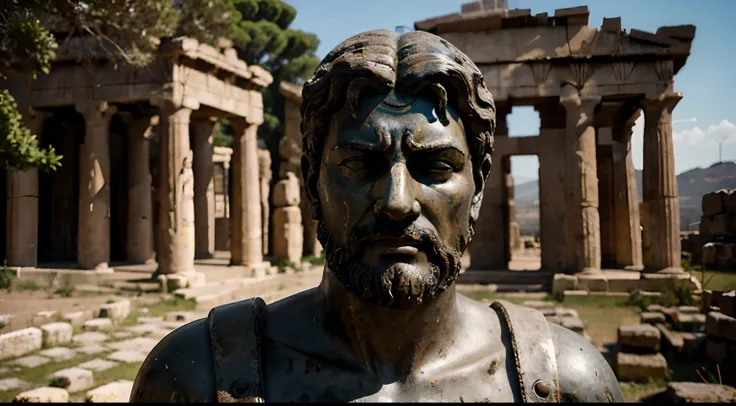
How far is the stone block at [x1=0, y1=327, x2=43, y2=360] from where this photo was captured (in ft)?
→ 24.1

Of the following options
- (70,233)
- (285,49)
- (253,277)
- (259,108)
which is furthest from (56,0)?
(285,49)

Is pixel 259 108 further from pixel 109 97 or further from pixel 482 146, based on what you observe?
pixel 482 146

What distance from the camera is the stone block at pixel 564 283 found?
43.1 feet

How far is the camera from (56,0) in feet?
31.9

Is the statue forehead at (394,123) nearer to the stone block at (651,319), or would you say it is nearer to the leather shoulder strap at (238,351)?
the leather shoulder strap at (238,351)

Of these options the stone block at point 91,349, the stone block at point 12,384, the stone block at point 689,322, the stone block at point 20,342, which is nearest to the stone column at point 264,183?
the stone block at point 91,349

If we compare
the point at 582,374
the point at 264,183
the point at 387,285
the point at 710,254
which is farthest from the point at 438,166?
the point at 264,183

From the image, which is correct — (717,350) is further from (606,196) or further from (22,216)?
(22,216)

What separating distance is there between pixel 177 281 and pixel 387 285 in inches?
467

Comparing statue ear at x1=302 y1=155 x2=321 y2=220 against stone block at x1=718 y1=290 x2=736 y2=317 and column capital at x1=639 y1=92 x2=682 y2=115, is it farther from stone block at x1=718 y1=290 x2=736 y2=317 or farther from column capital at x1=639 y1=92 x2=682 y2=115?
column capital at x1=639 y1=92 x2=682 y2=115

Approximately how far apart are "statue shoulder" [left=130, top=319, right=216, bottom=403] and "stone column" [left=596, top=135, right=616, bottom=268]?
1678 centimetres

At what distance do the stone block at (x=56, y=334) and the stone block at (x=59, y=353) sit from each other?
21 cm

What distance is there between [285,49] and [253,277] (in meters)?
20.4

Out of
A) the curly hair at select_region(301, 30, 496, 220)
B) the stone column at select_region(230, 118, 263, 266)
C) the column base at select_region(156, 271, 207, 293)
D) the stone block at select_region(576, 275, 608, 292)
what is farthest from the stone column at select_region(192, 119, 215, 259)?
the curly hair at select_region(301, 30, 496, 220)
